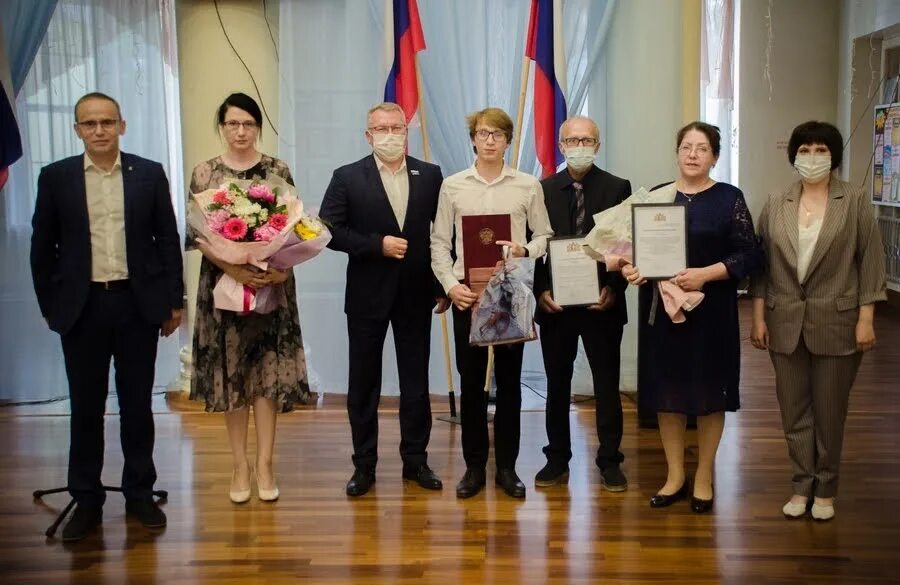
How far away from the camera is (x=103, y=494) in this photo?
378cm

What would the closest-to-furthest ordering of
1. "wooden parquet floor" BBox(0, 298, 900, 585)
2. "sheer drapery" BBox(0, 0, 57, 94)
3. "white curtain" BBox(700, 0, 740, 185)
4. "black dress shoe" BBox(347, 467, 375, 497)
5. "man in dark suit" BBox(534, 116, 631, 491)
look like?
"wooden parquet floor" BBox(0, 298, 900, 585), "man in dark suit" BBox(534, 116, 631, 491), "black dress shoe" BBox(347, 467, 375, 497), "sheer drapery" BBox(0, 0, 57, 94), "white curtain" BBox(700, 0, 740, 185)

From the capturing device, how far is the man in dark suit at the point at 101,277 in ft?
11.6

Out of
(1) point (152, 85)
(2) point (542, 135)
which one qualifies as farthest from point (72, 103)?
(2) point (542, 135)

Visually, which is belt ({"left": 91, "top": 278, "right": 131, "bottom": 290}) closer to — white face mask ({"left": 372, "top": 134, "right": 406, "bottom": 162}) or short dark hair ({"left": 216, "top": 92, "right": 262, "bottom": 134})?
short dark hair ({"left": 216, "top": 92, "right": 262, "bottom": 134})

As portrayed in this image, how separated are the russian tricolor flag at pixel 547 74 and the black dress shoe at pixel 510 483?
6.45 feet

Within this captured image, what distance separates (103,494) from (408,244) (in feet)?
4.92

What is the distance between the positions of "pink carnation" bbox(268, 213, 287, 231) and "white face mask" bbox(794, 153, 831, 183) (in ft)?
6.11

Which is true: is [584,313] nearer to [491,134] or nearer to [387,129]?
[491,134]

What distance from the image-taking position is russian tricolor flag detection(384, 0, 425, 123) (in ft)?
17.6

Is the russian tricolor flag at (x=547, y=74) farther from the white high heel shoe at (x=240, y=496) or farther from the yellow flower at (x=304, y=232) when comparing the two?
the white high heel shoe at (x=240, y=496)

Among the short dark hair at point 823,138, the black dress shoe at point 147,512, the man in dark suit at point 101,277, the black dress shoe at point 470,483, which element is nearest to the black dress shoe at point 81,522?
the man in dark suit at point 101,277

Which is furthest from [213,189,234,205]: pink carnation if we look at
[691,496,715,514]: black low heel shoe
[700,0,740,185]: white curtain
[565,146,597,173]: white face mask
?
[700,0,740,185]: white curtain

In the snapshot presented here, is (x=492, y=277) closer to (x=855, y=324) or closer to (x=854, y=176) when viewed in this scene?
(x=855, y=324)

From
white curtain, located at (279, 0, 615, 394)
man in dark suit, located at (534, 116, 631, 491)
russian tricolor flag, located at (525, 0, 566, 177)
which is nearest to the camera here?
man in dark suit, located at (534, 116, 631, 491)
